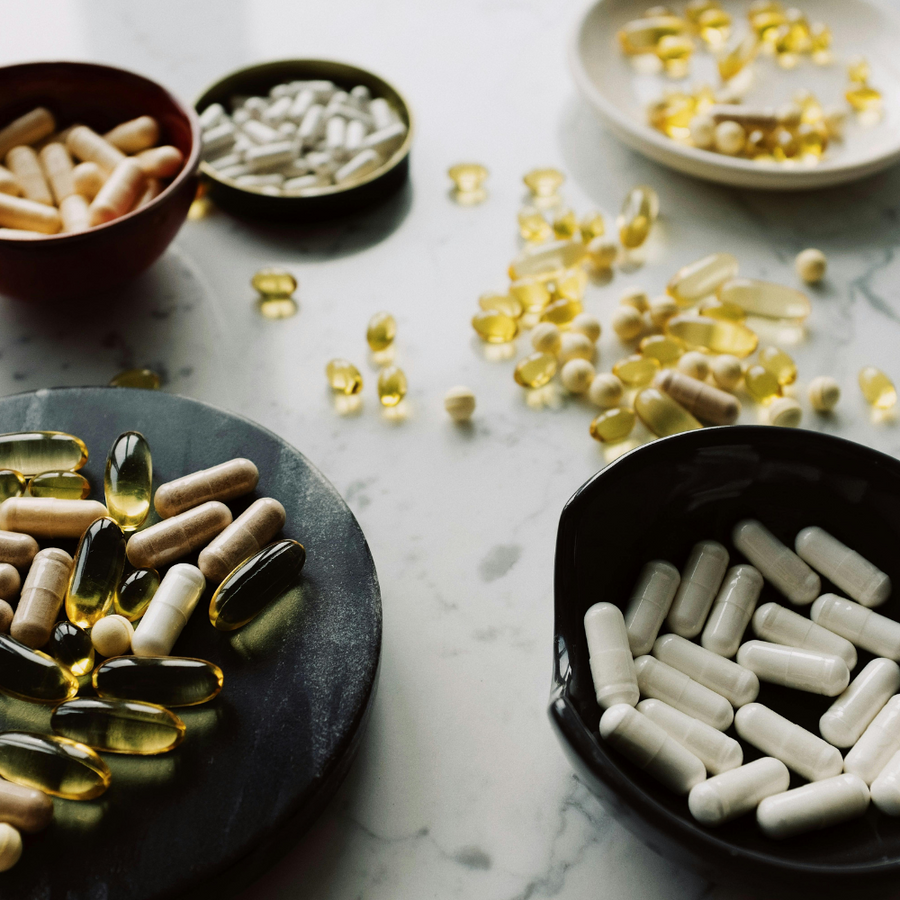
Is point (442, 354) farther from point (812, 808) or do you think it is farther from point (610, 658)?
point (812, 808)

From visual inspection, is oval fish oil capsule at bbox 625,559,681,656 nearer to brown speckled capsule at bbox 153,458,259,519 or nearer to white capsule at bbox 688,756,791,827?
white capsule at bbox 688,756,791,827

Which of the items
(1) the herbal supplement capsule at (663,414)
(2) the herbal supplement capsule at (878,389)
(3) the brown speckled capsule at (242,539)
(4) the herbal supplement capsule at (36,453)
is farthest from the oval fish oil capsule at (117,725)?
(2) the herbal supplement capsule at (878,389)

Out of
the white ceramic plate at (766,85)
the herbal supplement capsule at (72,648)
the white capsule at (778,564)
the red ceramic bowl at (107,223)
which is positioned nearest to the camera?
the herbal supplement capsule at (72,648)

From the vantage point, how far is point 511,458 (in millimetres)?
956

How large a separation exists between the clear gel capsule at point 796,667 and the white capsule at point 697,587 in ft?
0.15

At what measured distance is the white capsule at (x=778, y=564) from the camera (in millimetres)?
755

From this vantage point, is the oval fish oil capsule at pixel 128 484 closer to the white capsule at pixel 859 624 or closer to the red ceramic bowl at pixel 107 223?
the red ceramic bowl at pixel 107 223

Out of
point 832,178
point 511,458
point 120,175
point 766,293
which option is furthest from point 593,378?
point 120,175

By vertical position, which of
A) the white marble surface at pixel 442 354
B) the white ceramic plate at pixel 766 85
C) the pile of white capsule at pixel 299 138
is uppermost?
→ the white ceramic plate at pixel 766 85

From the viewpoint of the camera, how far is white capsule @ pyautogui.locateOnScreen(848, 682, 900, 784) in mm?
635

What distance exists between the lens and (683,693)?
2.22 feet

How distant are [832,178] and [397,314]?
61 centimetres

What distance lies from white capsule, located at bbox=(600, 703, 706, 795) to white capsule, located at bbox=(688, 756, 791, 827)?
0.01 m

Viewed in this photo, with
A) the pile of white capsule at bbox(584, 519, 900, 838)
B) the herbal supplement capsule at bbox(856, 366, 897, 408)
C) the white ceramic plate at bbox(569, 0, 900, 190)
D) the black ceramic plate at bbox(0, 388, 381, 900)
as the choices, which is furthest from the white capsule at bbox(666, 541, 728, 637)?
the white ceramic plate at bbox(569, 0, 900, 190)
